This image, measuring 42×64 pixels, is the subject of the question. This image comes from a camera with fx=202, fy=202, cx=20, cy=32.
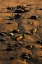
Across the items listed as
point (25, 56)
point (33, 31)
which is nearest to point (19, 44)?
point (25, 56)

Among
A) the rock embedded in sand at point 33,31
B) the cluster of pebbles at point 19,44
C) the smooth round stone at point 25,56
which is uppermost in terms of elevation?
the rock embedded in sand at point 33,31

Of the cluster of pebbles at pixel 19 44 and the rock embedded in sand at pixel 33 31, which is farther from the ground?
the rock embedded in sand at pixel 33 31

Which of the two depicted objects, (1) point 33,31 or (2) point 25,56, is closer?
(2) point 25,56

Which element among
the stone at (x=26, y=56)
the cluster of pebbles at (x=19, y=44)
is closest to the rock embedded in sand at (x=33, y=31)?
the cluster of pebbles at (x=19, y=44)

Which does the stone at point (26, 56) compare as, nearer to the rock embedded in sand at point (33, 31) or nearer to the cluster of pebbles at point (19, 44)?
the cluster of pebbles at point (19, 44)

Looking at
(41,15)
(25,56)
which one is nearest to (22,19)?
(41,15)

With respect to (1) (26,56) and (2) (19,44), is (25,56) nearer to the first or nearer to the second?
(1) (26,56)

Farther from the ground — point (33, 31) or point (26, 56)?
point (33, 31)

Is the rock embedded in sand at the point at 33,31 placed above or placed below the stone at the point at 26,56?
above

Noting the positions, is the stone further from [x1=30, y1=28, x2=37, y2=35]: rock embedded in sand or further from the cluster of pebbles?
[x1=30, y1=28, x2=37, y2=35]: rock embedded in sand

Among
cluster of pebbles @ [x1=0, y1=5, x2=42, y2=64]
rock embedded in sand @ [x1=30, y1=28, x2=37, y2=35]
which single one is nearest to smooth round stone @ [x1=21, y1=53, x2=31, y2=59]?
cluster of pebbles @ [x1=0, y1=5, x2=42, y2=64]

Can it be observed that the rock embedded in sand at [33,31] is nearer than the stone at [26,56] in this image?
No

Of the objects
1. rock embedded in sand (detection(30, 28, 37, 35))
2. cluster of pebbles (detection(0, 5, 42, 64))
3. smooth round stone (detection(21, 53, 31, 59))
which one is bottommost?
smooth round stone (detection(21, 53, 31, 59))

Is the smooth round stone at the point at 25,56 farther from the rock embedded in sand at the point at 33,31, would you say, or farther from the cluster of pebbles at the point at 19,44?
the rock embedded in sand at the point at 33,31
